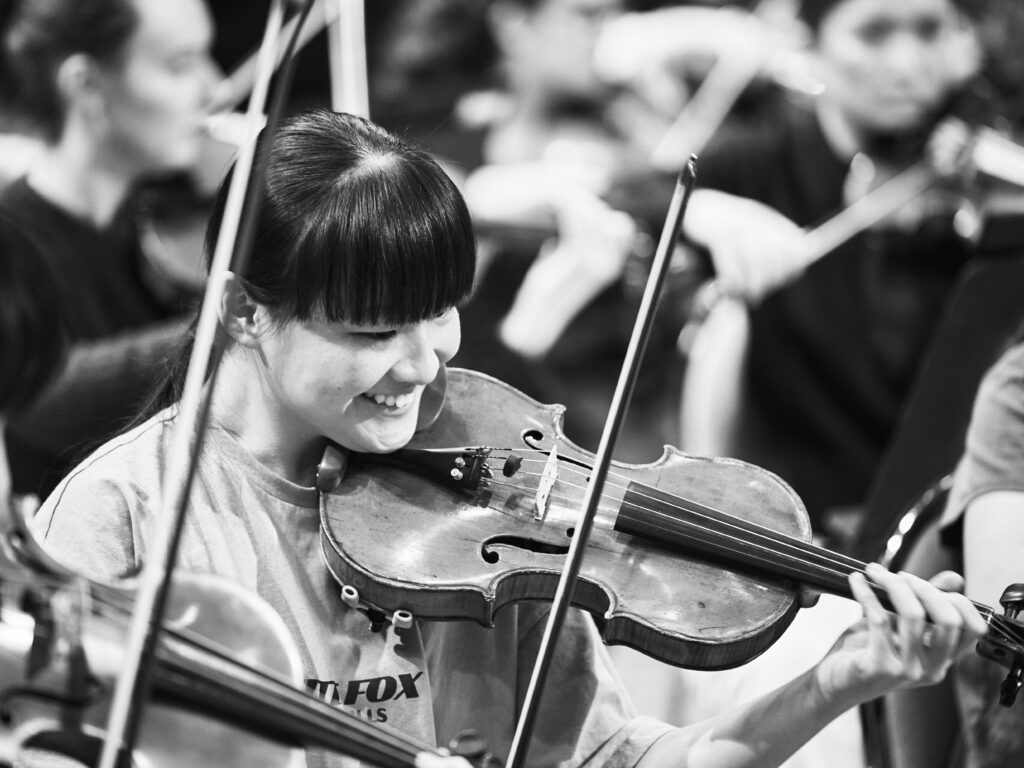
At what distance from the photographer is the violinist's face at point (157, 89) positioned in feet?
9.58

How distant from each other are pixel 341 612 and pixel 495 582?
0.50ft

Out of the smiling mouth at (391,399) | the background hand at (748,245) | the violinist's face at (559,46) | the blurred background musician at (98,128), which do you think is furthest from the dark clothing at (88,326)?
the violinist's face at (559,46)

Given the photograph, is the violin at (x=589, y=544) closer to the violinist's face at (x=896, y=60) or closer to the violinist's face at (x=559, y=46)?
the violinist's face at (x=896, y=60)

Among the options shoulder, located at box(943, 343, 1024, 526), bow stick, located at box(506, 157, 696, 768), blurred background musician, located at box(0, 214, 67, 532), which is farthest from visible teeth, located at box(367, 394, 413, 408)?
shoulder, located at box(943, 343, 1024, 526)

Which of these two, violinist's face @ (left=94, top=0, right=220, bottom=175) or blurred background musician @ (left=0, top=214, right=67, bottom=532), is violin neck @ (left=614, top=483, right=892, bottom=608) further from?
violinist's face @ (left=94, top=0, right=220, bottom=175)

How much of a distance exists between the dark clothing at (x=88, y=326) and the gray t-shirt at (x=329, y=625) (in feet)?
2.82

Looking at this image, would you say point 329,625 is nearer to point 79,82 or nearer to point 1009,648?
point 1009,648

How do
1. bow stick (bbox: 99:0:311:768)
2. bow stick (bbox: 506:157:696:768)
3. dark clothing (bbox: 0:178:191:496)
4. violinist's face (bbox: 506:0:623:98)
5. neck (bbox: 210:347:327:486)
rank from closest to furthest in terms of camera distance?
bow stick (bbox: 99:0:311:768)
bow stick (bbox: 506:157:696:768)
neck (bbox: 210:347:327:486)
dark clothing (bbox: 0:178:191:496)
violinist's face (bbox: 506:0:623:98)

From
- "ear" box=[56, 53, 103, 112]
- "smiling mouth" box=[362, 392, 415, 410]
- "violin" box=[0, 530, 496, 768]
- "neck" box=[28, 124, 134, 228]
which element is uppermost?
"ear" box=[56, 53, 103, 112]

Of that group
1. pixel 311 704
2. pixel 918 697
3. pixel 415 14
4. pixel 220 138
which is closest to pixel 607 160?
pixel 415 14

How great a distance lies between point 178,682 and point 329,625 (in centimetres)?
30

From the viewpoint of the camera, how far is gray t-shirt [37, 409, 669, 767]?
1.18 m

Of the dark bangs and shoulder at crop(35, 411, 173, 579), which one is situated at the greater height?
the dark bangs

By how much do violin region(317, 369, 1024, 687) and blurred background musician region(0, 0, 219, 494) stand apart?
1538 mm
